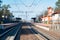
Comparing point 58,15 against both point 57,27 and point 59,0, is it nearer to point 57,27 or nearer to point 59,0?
point 57,27

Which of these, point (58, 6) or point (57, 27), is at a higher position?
point (58, 6)

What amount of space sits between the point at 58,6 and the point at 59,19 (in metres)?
84.1

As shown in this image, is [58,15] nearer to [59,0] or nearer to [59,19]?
[59,19]

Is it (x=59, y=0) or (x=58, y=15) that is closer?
(x=58, y=15)

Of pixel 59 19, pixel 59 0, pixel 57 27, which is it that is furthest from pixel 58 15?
pixel 59 0

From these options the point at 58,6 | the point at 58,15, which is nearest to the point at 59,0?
the point at 58,6

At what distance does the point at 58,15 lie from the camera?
3324 inches

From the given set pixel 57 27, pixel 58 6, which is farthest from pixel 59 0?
pixel 57 27

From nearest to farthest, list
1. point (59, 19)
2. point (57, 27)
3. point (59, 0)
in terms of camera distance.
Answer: point (57, 27) → point (59, 19) → point (59, 0)

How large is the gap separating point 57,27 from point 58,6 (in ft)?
400

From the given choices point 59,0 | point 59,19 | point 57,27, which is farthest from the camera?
point 59,0

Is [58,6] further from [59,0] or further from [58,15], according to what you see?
[58,15]

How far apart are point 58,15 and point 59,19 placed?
154 inches

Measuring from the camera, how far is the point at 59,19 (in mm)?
80875
